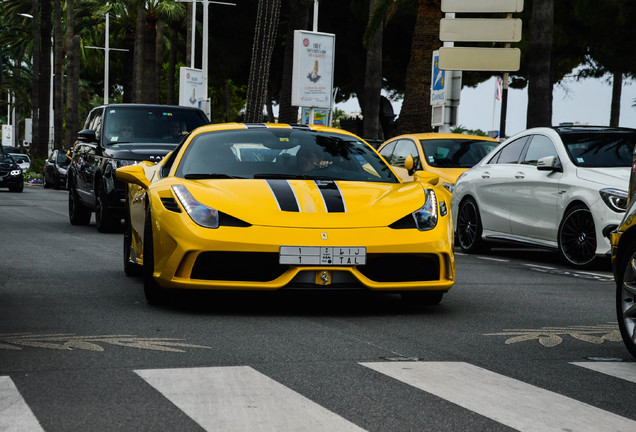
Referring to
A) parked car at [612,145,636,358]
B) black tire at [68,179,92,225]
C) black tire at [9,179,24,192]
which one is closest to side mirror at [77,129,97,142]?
black tire at [68,179,92,225]

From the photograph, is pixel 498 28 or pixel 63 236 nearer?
pixel 63 236

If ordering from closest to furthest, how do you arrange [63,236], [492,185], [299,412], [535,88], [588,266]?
1. [299,412]
2. [588,266]
3. [492,185]
4. [63,236]
5. [535,88]

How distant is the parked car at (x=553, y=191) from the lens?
465 inches

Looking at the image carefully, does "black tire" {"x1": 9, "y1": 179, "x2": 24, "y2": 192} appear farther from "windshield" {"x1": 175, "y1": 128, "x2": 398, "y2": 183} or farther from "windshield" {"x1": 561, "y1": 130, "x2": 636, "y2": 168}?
"windshield" {"x1": 175, "y1": 128, "x2": 398, "y2": 183}

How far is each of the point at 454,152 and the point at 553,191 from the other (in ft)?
15.1

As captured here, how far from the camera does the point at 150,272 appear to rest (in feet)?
26.4

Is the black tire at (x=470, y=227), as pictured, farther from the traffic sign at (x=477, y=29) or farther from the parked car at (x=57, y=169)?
the parked car at (x=57, y=169)

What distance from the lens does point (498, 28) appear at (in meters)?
22.3

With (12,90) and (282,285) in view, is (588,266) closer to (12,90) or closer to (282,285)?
(282,285)

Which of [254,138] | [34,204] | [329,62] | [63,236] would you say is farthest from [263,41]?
[254,138]

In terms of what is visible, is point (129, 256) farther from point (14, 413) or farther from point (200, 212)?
point (14, 413)

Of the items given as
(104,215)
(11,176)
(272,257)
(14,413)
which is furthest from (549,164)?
(11,176)

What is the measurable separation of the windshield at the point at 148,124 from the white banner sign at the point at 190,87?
20939mm

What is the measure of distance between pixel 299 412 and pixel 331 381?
2.28ft
